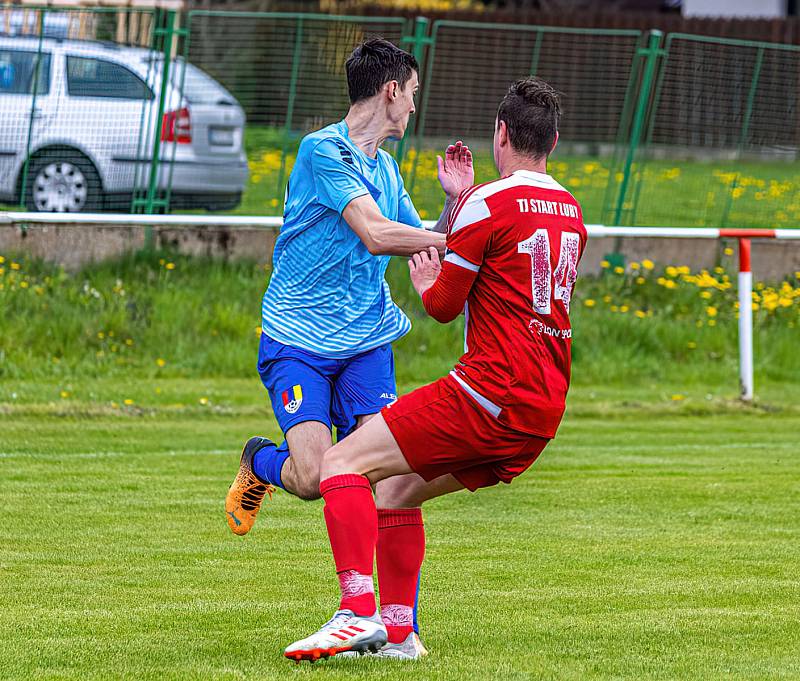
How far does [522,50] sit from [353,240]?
11819mm

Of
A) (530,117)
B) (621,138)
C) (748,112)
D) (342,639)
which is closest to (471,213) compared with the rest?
(530,117)

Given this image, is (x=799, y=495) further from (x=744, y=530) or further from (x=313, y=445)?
(x=313, y=445)

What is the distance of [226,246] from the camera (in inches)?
584

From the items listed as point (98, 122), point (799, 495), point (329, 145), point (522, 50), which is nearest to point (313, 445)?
point (329, 145)

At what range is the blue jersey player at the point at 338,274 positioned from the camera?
5613 mm

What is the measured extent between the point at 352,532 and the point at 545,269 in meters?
1.10

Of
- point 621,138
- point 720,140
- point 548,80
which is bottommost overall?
point 621,138

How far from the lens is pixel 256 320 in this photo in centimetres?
1381

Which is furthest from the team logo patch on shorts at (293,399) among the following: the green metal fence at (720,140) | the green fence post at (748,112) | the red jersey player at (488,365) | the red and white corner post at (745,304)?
the green fence post at (748,112)

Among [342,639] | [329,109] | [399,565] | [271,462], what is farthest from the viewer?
[329,109]

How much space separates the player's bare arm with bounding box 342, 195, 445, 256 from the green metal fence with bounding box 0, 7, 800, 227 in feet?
30.7

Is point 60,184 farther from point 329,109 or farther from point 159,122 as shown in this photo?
point 329,109

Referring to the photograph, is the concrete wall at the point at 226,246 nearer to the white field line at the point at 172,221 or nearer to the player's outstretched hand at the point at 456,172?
the white field line at the point at 172,221

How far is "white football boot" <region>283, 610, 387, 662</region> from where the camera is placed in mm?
4828
